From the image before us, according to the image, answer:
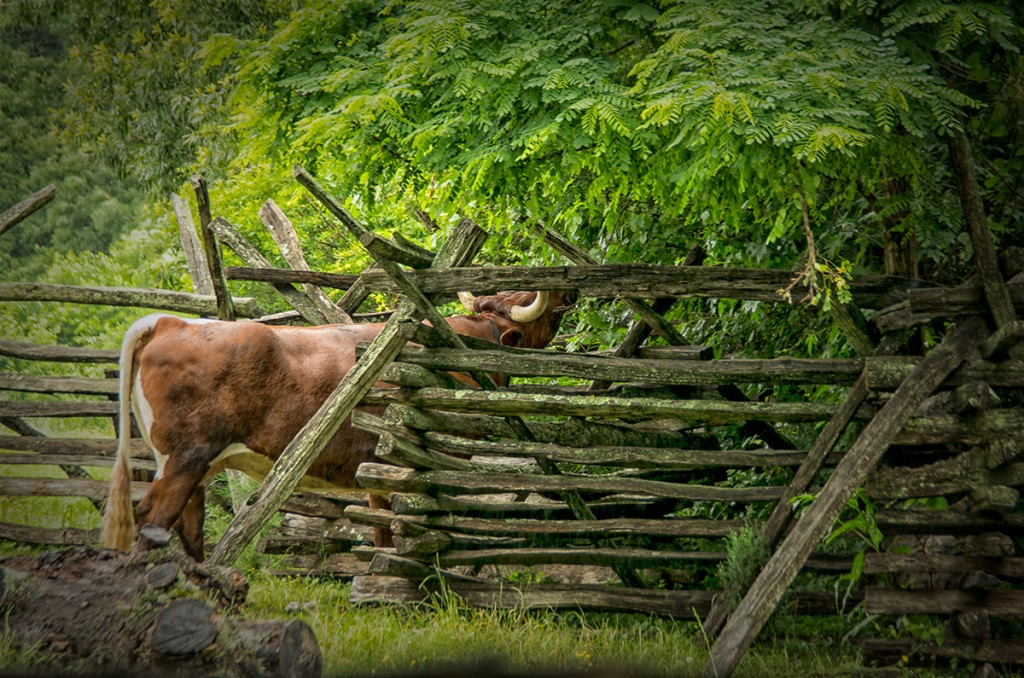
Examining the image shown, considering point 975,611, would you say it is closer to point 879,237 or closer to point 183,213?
point 879,237

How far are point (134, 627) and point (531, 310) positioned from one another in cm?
409

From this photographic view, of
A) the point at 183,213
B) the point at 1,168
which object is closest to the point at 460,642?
the point at 183,213

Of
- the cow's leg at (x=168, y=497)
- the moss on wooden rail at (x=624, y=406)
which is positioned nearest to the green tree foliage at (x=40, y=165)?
the cow's leg at (x=168, y=497)

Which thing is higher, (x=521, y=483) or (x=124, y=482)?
(x=124, y=482)

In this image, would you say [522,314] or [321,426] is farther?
[522,314]

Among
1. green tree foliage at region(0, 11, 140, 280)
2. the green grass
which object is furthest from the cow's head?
green tree foliage at region(0, 11, 140, 280)

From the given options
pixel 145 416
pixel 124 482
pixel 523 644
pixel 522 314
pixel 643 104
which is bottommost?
pixel 523 644

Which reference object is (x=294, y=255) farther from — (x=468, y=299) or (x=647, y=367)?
(x=647, y=367)

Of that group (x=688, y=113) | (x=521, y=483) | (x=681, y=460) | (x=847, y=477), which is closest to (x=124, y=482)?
(x=521, y=483)

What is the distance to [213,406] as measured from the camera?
6.01m

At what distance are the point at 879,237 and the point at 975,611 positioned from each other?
2.43 meters

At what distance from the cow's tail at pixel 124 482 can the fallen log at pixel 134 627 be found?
1.47 meters

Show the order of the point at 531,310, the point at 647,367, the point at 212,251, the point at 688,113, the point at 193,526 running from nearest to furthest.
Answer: the point at 688,113, the point at 647,367, the point at 193,526, the point at 212,251, the point at 531,310

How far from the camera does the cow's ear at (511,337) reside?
7.34 metres
